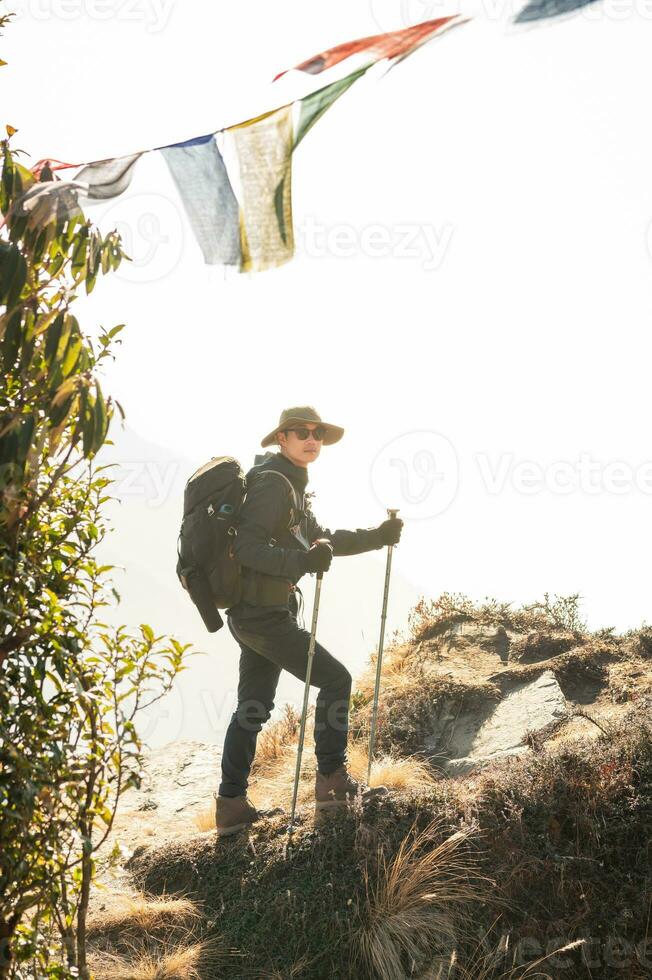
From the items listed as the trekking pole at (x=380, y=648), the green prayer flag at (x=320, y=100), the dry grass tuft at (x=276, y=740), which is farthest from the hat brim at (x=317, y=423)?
the dry grass tuft at (x=276, y=740)

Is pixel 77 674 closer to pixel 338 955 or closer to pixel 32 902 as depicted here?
pixel 32 902

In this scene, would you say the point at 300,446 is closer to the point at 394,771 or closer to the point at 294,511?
the point at 294,511

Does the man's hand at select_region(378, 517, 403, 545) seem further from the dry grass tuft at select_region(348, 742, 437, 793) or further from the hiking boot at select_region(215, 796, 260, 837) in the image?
the hiking boot at select_region(215, 796, 260, 837)

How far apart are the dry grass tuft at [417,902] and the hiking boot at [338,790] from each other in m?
0.64

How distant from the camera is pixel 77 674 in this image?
397 centimetres

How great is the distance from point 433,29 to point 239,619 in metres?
4.22

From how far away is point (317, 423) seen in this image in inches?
268

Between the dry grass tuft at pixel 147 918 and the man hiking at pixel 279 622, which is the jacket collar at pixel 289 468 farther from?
the dry grass tuft at pixel 147 918

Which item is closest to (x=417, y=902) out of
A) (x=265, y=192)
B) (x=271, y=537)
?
(x=271, y=537)

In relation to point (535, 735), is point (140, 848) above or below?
below

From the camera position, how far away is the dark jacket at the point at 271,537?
6211 millimetres

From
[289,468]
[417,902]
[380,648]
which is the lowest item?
[417,902]

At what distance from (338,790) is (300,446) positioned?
8.64ft

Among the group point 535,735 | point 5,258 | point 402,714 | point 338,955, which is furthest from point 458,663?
point 5,258
